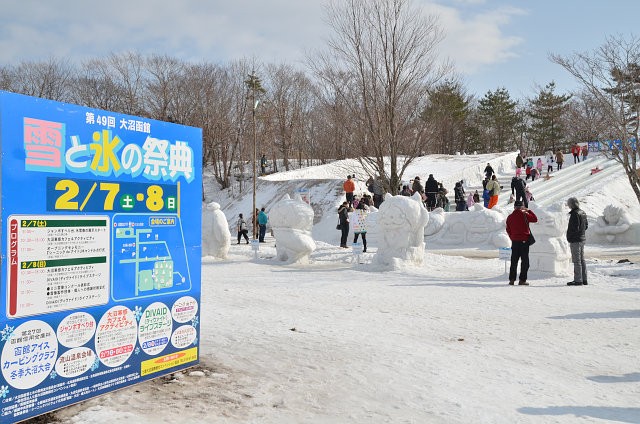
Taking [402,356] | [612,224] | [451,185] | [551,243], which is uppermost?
[451,185]

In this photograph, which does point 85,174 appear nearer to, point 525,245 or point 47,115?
point 47,115

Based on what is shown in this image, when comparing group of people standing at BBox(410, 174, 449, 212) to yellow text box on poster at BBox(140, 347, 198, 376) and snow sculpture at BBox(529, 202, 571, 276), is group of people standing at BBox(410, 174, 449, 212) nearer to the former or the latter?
snow sculpture at BBox(529, 202, 571, 276)

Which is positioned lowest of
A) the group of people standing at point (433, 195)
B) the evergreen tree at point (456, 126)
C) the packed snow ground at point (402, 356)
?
the packed snow ground at point (402, 356)

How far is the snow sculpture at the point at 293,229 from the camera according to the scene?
500 inches

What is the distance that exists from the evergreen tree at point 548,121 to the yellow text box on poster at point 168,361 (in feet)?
155

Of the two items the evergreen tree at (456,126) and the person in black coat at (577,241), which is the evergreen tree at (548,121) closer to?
the evergreen tree at (456,126)

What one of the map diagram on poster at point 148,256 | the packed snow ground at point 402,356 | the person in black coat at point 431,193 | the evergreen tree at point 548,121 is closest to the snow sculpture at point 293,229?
the packed snow ground at point 402,356

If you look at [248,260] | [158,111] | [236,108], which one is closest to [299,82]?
[236,108]

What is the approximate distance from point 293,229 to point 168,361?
8.61 metres

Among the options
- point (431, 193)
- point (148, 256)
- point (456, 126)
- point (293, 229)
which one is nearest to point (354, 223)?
point (293, 229)

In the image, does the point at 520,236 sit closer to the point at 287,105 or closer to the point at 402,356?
the point at 402,356

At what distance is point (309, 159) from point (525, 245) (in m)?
39.7

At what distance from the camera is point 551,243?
33.7 ft

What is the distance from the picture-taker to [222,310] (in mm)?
6879
